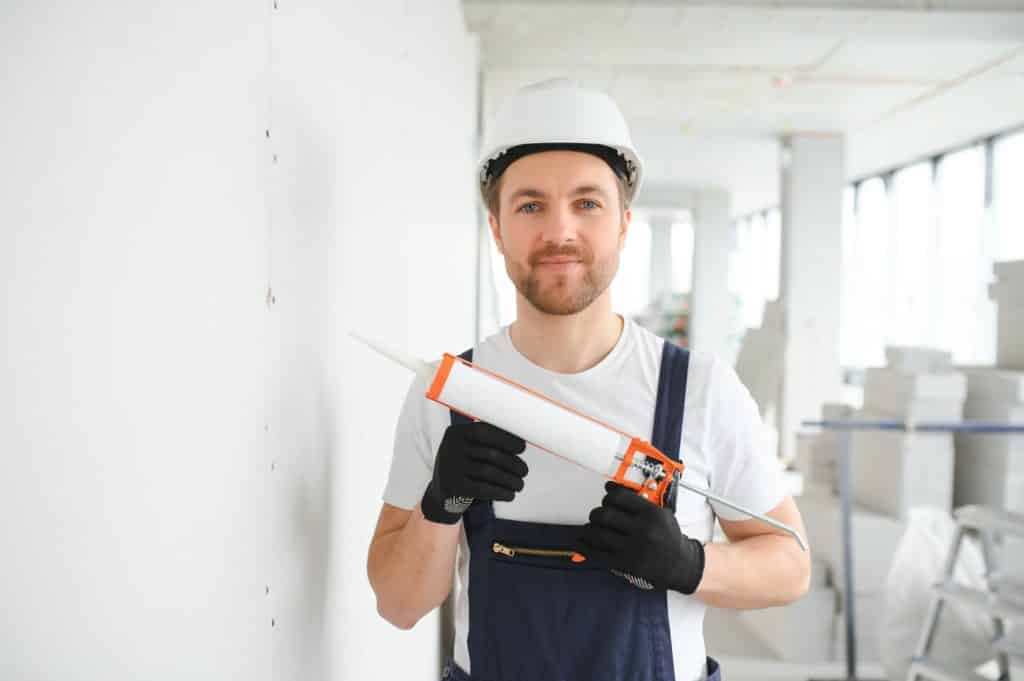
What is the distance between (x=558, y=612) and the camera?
98 cm

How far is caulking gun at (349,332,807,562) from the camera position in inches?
31.0

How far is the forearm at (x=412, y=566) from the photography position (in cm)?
97

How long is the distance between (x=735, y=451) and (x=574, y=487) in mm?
226

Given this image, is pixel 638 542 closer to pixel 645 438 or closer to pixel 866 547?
pixel 645 438

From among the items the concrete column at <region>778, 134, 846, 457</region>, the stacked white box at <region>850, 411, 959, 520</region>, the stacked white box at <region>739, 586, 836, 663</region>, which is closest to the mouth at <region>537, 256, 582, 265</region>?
the stacked white box at <region>739, 586, 836, 663</region>

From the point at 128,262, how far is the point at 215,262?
0.35 ft

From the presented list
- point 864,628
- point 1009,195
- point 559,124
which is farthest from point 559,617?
point 1009,195

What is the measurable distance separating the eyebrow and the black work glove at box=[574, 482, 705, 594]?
1.29 feet

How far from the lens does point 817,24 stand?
420 centimetres

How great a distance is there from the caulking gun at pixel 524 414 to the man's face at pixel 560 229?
0.26 metres

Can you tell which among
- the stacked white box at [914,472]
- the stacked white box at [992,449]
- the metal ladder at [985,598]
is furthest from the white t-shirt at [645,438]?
the stacked white box at [992,449]

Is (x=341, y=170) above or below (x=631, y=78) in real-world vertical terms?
below

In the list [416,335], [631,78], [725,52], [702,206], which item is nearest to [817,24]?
[725,52]

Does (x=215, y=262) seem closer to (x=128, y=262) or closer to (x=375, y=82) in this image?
(x=128, y=262)
